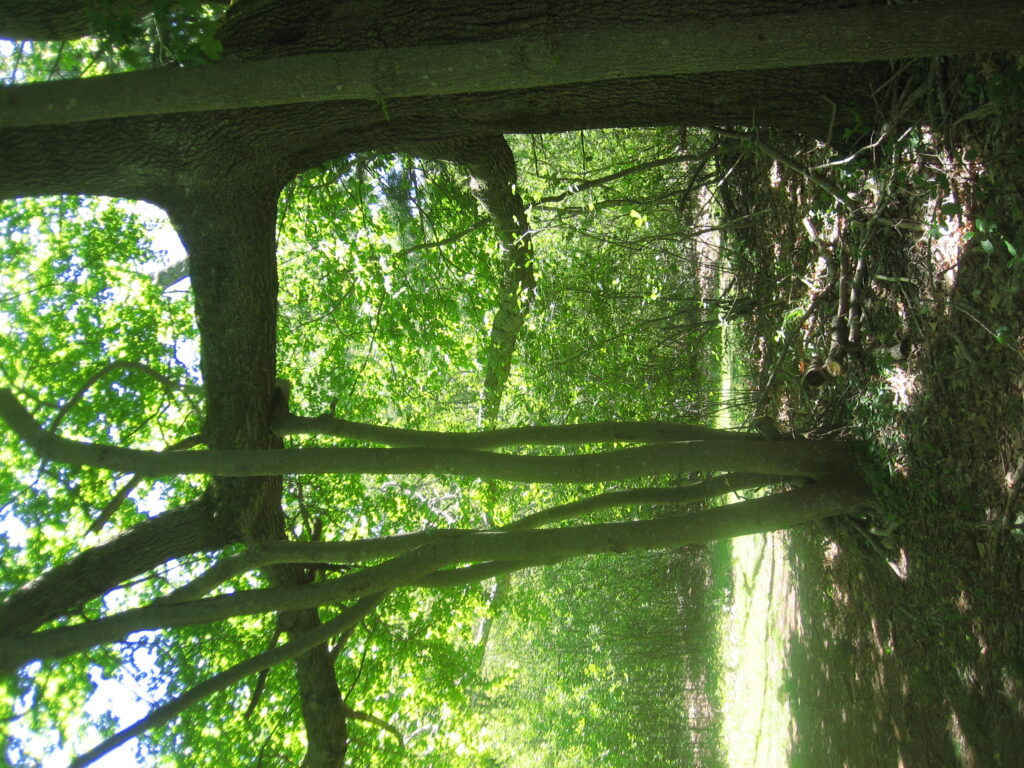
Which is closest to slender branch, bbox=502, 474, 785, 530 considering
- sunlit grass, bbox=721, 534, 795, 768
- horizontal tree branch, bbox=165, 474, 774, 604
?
horizontal tree branch, bbox=165, 474, 774, 604

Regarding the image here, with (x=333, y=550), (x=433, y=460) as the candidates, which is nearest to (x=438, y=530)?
(x=433, y=460)

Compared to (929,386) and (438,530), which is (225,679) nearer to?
(438,530)

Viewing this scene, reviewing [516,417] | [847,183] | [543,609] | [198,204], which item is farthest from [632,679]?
[198,204]

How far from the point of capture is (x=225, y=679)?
14.6 feet

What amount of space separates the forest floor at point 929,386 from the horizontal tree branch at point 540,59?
0.78m

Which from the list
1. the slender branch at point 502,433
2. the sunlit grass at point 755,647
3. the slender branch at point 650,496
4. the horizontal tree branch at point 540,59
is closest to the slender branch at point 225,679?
the slender branch at point 502,433

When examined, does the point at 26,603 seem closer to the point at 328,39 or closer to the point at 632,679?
the point at 328,39

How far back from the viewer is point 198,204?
4.96 meters

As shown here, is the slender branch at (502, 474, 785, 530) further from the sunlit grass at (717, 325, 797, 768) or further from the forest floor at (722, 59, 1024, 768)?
the sunlit grass at (717, 325, 797, 768)

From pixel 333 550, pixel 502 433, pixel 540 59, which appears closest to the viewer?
pixel 540 59

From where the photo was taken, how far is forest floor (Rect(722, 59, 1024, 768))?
425cm

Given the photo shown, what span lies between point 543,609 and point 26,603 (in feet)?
26.2

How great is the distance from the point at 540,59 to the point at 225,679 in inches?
146

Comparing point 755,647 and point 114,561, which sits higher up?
point 755,647
